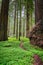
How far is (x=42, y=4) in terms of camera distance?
1390cm

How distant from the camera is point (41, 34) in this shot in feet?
41.2

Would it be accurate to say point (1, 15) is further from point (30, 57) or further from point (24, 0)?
point (30, 57)

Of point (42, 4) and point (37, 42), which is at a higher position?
point (42, 4)

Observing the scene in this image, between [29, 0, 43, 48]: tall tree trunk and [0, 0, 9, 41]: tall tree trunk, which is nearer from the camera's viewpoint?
[29, 0, 43, 48]: tall tree trunk

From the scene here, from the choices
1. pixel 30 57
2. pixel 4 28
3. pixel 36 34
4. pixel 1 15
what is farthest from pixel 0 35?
pixel 30 57

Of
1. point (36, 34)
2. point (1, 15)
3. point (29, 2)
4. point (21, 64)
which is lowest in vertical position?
point (21, 64)

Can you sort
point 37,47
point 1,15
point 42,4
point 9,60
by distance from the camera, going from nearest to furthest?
point 9,60
point 37,47
point 42,4
point 1,15

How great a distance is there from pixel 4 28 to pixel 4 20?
799 mm

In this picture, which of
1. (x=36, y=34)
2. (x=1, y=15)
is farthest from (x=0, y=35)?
(x=36, y=34)

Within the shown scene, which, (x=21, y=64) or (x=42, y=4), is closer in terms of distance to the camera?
(x=21, y=64)

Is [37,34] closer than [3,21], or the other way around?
[37,34]

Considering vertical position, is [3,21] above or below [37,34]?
above

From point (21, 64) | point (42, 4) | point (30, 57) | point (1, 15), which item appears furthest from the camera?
point (1, 15)

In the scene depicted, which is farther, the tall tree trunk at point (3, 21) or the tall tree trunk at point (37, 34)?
the tall tree trunk at point (3, 21)
